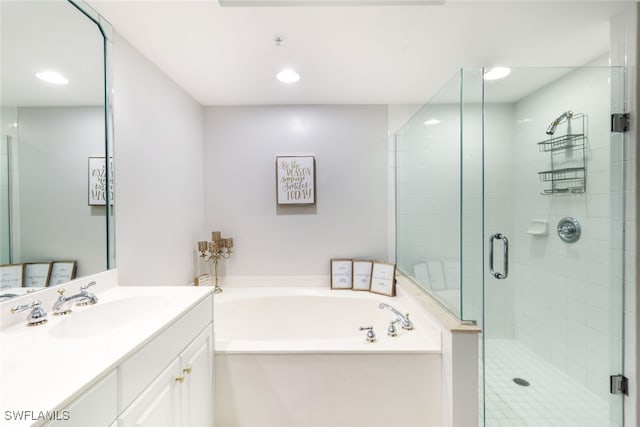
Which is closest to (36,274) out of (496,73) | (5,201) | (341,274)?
(5,201)

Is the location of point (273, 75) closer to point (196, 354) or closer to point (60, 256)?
point (60, 256)

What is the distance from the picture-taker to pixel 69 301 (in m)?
1.13

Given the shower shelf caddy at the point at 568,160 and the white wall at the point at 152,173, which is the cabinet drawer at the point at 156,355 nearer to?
the white wall at the point at 152,173

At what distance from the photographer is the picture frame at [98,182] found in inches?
53.4

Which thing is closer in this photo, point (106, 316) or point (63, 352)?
point (63, 352)

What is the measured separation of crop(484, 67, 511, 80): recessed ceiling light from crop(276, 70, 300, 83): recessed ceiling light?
3.95 feet

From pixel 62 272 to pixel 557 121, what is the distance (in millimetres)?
2672

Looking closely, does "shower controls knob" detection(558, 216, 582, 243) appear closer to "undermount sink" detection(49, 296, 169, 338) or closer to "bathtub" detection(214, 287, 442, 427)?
"bathtub" detection(214, 287, 442, 427)

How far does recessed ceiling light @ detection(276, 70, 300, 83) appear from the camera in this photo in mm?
1955

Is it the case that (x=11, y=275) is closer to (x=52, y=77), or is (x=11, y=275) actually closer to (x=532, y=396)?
(x=52, y=77)

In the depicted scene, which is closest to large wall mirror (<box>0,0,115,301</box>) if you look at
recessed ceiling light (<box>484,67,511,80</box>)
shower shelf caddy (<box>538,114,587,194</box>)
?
recessed ceiling light (<box>484,67,511,80</box>)

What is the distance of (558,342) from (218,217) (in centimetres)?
267

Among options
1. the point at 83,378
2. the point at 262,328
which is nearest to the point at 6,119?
the point at 83,378

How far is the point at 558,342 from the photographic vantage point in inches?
63.5
